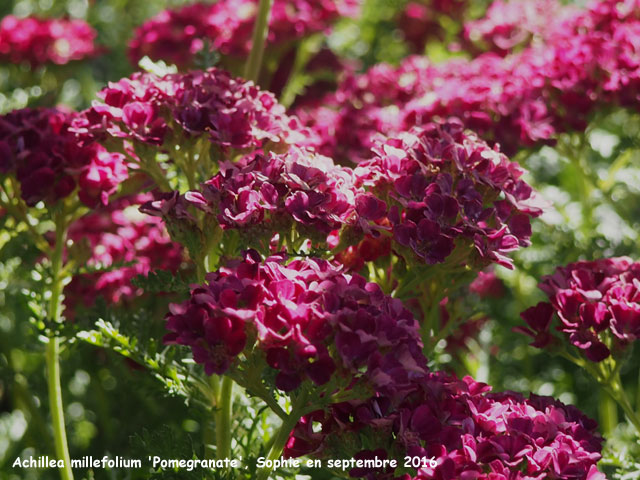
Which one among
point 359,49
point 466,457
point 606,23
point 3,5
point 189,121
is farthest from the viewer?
point 3,5

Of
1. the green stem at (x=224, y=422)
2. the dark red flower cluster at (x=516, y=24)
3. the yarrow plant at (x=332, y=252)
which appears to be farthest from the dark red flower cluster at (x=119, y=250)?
the dark red flower cluster at (x=516, y=24)

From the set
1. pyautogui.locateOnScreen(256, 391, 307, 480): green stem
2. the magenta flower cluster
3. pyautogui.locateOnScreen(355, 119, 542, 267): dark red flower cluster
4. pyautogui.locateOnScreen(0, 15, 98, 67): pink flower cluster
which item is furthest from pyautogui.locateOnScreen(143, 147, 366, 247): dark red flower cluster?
the magenta flower cluster

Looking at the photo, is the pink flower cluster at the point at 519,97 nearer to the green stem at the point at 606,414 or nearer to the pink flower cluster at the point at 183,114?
the pink flower cluster at the point at 183,114

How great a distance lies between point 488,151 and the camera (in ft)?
5.76

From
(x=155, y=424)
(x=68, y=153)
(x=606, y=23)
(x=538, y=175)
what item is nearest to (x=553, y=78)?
(x=606, y=23)

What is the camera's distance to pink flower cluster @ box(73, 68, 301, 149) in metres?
1.75

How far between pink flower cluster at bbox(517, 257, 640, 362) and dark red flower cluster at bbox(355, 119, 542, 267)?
0.16 meters

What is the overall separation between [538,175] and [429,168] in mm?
1513

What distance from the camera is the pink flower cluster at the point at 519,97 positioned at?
7.59ft

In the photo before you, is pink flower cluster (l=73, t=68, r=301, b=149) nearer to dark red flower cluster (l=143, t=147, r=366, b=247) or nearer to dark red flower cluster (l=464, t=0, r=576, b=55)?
dark red flower cluster (l=143, t=147, r=366, b=247)

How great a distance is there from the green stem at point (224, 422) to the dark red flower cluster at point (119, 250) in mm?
657

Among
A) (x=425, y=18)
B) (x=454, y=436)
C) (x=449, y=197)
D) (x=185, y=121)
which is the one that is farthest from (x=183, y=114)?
(x=425, y=18)

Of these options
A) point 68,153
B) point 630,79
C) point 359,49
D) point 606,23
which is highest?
point 359,49

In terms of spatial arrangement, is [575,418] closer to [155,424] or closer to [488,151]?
[488,151]
